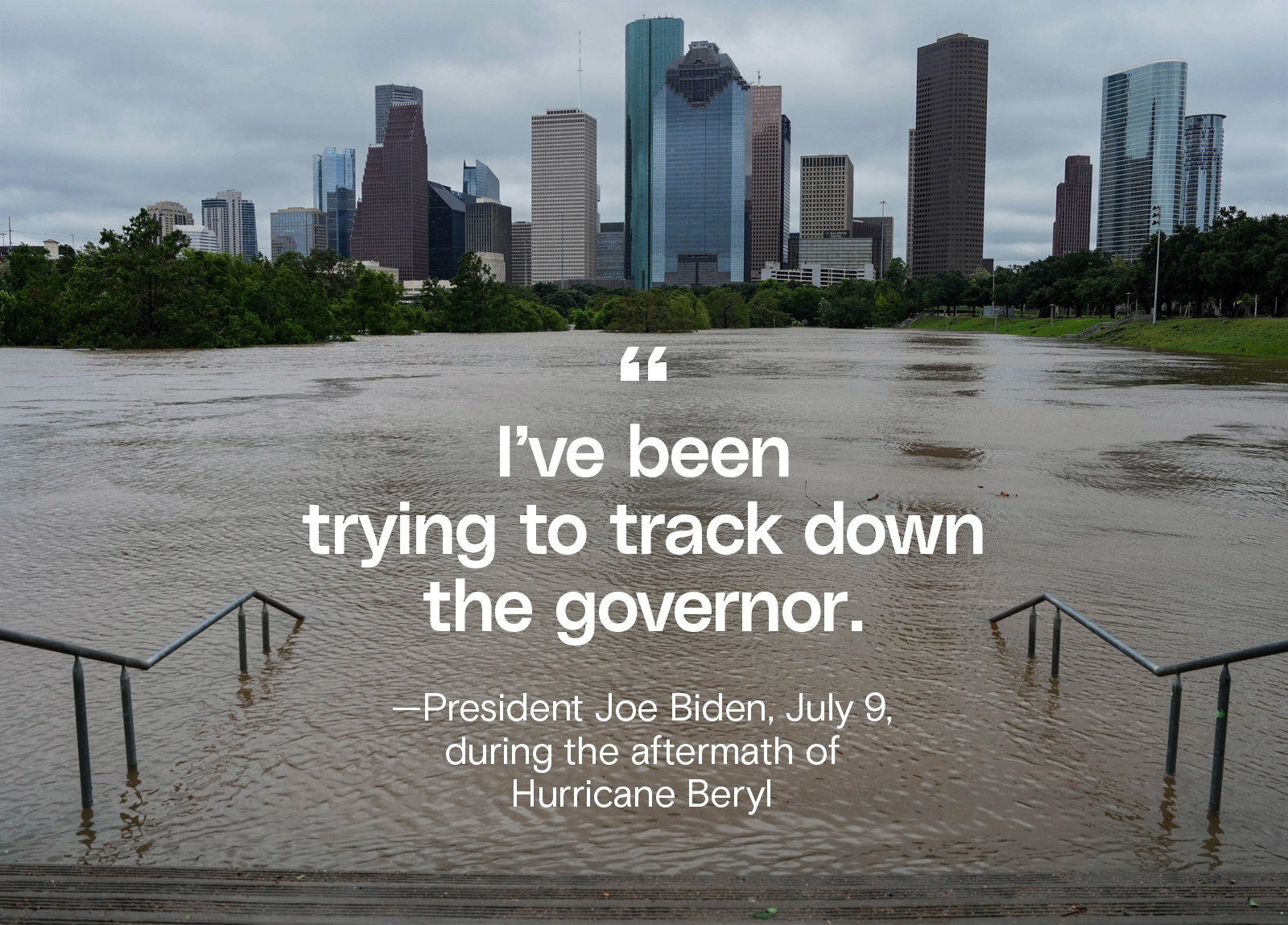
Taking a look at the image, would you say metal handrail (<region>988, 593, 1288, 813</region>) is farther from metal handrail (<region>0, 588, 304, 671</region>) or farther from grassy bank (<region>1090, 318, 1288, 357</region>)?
grassy bank (<region>1090, 318, 1288, 357</region>)

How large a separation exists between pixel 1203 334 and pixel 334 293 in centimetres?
11210

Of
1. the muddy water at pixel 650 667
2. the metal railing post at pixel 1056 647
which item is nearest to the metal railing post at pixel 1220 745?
the muddy water at pixel 650 667

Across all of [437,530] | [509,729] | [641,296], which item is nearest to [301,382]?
[437,530]

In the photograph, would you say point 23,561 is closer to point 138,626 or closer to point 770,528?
point 138,626

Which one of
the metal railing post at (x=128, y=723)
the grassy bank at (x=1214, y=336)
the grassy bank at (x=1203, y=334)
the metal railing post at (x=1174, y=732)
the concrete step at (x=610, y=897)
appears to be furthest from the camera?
the grassy bank at (x=1203, y=334)

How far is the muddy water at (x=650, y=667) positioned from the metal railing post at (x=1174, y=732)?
102 mm

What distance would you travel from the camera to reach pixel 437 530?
41.9 ft

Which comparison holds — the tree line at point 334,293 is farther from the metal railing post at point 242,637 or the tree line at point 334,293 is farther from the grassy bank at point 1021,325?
the metal railing post at point 242,637

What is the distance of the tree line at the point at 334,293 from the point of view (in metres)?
70.9

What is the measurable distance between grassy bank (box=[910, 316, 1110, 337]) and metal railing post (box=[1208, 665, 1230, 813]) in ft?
339

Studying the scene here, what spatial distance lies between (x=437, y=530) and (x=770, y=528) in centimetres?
411

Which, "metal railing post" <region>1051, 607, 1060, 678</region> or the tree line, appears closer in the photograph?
"metal railing post" <region>1051, 607, 1060, 678</region>

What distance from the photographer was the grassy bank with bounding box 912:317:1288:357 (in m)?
62.7

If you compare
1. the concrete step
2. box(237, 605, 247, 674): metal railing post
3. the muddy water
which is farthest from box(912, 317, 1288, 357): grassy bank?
box(237, 605, 247, 674): metal railing post
